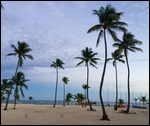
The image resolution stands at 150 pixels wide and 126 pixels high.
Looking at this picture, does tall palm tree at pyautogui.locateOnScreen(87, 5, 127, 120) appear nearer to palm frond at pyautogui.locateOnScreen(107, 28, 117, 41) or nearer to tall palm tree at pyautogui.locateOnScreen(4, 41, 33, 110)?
palm frond at pyautogui.locateOnScreen(107, 28, 117, 41)

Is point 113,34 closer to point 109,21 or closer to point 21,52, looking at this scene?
point 109,21

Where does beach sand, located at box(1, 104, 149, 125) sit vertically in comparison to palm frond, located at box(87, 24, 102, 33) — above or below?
below

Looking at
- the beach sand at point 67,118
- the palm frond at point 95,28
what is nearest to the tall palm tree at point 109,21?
the palm frond at point 95,28

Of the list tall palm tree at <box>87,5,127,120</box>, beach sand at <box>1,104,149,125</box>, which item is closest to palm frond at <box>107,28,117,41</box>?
tall palm tree at <box>87,5,127,120</box>

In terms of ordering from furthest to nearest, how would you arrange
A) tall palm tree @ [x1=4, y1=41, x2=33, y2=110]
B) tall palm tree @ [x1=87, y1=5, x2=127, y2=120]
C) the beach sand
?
tall palm tree @ [x1=4, y1=41, x2=33, y2=110], tall palm tree @ [x1=87, y1=5, x2=127, y2=120], the beach sand

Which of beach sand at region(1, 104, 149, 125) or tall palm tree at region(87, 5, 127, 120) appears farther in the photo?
tall palm tree at region(87, 5, 127, 120)

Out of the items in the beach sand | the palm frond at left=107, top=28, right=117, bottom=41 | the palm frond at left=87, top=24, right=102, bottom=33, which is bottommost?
the beach sand

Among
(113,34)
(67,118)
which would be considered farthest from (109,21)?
(67,118)

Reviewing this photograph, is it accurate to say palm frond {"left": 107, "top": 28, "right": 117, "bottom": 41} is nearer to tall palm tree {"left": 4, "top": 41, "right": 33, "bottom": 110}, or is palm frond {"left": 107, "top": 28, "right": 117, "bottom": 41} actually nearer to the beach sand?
the beach sand

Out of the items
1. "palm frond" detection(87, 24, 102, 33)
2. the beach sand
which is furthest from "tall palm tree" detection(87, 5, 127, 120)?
the beach sand

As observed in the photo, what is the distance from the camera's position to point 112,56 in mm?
47812

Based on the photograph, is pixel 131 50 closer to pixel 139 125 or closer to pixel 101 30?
pixel 101 30

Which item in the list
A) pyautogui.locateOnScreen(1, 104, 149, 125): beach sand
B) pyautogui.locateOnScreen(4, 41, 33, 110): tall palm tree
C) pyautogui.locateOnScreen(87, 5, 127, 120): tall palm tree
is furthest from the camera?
pyautogui.locateOnScreen(4, 41, 33, 110): tall palm tree

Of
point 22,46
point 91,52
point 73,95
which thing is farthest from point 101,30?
point 73,95
